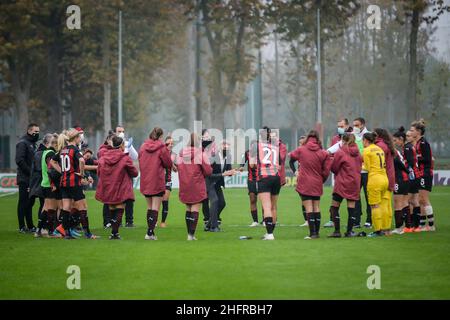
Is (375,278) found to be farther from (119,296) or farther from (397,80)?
(397,80)

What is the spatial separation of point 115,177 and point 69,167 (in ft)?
3.12

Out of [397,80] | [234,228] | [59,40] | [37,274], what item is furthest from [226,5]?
[37,274]

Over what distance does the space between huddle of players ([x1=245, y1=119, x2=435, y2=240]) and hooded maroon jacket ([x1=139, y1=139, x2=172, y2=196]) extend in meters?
1.85

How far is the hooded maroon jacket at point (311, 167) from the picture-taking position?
17.9 m

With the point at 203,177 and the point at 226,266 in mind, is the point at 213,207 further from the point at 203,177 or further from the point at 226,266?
the point at 226,266

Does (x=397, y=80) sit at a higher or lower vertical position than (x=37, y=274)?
higher

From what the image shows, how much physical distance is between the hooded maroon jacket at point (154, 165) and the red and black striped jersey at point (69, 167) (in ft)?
4.46

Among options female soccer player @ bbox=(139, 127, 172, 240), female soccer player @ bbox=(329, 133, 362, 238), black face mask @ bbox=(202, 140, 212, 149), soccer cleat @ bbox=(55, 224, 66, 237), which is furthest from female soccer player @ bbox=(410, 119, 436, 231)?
soccer cleat @ bbox=(55, 224, 66, 237)

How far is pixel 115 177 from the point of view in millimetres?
18188

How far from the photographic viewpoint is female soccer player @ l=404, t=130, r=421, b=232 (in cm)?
1936

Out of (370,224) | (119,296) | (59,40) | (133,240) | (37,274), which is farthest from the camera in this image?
(59,40)

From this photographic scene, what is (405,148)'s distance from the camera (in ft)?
64.0

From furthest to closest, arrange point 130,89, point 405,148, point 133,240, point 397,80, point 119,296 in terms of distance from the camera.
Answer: point 397,80, point 130,89, point 405,148, point 133,240, point 119,296

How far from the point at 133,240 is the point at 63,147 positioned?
232 centimetres
